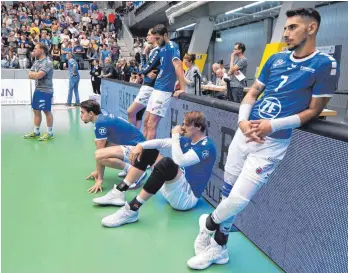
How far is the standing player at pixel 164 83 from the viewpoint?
418cm

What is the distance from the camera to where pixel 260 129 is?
2.05m

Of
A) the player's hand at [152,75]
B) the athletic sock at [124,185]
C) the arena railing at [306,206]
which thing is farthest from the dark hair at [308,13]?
the player's hand at [152,75]

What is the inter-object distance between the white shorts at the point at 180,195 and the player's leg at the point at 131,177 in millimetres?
258

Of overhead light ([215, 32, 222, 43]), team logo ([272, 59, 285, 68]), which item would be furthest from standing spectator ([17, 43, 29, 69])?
team logo ([272, 59, 285, 68])

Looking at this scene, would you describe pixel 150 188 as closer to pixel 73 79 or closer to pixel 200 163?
pixel 200 163

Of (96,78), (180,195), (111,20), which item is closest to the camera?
(180,195)

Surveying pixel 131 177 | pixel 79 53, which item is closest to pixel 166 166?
pixel 131 177

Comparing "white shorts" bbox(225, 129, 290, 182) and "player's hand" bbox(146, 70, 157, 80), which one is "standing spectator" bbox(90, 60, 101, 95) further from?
"white shorts" bbox(225, 129, 290, 182)

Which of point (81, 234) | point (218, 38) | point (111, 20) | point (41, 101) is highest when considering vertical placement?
point (111, 20)

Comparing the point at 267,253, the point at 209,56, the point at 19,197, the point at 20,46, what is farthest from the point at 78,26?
the point at 267,253

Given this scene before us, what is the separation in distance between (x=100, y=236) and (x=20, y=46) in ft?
46.6

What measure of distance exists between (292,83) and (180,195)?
5.36ft

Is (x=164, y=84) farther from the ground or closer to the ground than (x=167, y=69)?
closer to the ground

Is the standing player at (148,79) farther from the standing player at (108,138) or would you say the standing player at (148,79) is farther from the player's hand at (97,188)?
the player's hand at (97,188)
